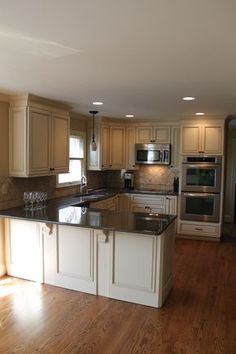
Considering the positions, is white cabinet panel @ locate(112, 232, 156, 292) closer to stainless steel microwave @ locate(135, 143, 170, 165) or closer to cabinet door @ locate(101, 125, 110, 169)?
cabinet door @ locate(101, 125, 110, 169)

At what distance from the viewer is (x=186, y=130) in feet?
18.7

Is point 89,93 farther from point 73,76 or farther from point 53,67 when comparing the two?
point 53,67

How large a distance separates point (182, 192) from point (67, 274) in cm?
303

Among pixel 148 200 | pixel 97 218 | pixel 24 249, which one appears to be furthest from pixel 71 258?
pixel 148 200

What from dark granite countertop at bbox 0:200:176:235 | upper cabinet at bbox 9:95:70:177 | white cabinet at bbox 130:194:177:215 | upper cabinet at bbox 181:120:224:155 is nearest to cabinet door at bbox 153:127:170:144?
upper cabinet at bbox 181:120:224:155

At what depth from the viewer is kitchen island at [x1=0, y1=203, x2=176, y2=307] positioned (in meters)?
3.17

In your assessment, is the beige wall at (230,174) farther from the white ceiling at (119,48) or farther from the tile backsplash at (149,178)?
the white ceiling at (119,48)

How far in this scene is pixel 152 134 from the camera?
6266mm

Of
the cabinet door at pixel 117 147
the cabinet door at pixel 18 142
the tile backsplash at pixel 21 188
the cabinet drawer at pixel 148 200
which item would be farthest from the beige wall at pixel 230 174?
the cabinet door at pixel 18 142

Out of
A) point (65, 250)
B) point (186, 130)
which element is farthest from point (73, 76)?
point (186, 130)

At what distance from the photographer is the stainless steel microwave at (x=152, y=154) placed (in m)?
6.15

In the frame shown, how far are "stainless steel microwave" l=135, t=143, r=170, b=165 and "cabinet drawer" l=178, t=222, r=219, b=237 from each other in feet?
4.37

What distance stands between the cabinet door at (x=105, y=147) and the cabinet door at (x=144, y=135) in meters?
0.68

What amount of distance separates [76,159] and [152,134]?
1.72 m
